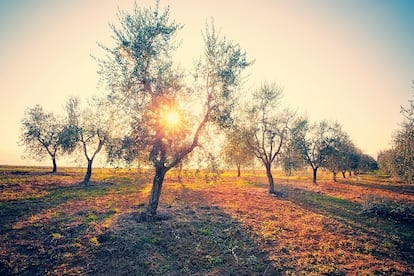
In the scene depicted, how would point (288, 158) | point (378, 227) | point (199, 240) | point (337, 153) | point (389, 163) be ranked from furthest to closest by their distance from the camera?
point (337, 153), point (389, 163), point (288, 158), point (378, 227), point (199, 240)

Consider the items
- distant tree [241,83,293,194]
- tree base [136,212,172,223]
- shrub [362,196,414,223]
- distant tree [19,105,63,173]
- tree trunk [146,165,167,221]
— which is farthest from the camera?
distant tree [19,105,63,173]

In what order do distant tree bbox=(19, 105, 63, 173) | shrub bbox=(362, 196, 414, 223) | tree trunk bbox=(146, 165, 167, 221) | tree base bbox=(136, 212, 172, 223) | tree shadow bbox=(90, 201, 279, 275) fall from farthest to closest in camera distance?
distant tree bbox=(19, 105, 63, 173) → shrub bbox=(362, 196, 414, 223) → tree trunk bbox=(146, 165, 167, 221) → tree base bbox=(136, 212, 172, 223) → tree shadow bbox=(90, 201, 279, 275)

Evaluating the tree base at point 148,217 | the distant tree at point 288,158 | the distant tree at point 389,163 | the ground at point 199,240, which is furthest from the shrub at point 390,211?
the distant tree at point 389,163

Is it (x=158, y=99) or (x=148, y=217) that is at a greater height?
(x=158, y=99)

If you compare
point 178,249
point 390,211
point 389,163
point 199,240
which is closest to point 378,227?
point 390,211

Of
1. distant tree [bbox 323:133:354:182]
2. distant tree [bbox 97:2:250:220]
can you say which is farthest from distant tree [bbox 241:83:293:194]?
distant tree [bbox 323:133:354:182]

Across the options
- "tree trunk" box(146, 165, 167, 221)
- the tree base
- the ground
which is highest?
"tree trunk" box(146, 165, 167, 221)

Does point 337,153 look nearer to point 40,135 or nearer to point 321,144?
point 321,144

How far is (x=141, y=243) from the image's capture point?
1479 centimetres

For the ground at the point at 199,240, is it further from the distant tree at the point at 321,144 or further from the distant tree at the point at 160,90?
the distant tree at the point at 321,144

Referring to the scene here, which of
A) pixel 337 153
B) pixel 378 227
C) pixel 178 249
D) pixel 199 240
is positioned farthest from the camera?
pixel 337 153

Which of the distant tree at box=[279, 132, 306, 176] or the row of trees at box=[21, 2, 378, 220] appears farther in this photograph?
the distant tree at box=[279, 132, 306, 176]

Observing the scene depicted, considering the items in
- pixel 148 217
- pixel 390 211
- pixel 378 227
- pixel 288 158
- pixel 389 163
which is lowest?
pixel 378 227

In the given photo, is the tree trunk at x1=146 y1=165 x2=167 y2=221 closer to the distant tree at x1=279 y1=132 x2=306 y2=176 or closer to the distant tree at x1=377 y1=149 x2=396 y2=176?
the distant tree at x1=279 y1=132 x2=306 y2=176
